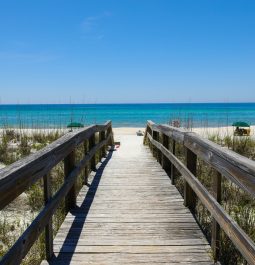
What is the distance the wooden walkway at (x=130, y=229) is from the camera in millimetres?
3535

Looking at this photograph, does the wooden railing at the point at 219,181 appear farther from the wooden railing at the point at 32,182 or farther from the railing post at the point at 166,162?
the railing post at the point at 166,162

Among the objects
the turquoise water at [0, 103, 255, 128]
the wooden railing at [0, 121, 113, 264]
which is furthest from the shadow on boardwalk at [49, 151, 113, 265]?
the turquoise water at [0, 103, 255, 128]

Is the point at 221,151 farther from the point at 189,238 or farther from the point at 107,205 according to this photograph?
the point at 107,205

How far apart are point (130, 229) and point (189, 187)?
1095 mm

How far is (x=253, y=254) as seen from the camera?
2.36m

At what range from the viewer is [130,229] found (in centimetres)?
427

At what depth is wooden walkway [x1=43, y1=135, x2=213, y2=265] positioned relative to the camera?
3535 mm

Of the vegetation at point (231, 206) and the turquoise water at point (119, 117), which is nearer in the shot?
the vegetation at point (231, 206)

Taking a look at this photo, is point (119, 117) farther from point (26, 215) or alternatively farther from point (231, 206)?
point (231, 206)

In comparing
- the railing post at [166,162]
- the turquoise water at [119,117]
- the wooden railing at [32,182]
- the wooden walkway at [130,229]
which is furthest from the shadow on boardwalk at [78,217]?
the turquoise water at [119,117]

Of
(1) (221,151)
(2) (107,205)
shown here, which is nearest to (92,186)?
(2) (107,205)

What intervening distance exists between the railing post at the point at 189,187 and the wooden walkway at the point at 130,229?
0.34 feet

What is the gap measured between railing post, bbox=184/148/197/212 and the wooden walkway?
0.34ft

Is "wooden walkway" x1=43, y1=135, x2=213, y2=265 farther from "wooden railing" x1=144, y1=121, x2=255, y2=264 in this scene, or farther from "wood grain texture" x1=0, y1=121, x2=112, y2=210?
"wood grain texture" x1=0, y1=121, x2=112, y2=210
